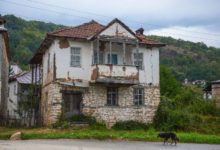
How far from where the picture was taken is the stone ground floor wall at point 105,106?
3231 cm

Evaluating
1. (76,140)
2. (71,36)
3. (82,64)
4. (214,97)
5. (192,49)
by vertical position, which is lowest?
(76,140)

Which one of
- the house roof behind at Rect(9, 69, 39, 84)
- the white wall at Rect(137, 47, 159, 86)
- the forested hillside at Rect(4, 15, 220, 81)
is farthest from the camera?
the forested hillside at Rect(4, 15, 220, 81)

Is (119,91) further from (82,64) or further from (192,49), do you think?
(192,49)

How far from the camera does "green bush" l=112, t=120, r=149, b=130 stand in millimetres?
33125

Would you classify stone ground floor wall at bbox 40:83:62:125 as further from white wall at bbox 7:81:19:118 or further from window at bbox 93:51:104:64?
white wall at bbox 7:81:19:118

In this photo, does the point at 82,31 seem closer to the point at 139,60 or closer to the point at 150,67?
the point at 139,60

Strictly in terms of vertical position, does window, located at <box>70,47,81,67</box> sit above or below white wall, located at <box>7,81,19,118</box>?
above

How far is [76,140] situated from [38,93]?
584 inches

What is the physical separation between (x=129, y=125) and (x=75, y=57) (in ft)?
23.1

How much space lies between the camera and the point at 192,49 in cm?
10275

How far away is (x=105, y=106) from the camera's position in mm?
33438

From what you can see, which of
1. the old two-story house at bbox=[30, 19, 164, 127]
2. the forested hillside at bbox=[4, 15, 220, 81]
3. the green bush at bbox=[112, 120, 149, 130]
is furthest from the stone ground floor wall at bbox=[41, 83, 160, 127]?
the forested hillside at bbox=[4, 15, 220, 81]

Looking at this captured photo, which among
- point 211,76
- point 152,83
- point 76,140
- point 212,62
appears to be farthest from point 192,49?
point 76,140

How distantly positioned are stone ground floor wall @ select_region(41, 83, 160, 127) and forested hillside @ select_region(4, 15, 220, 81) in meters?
49.7
